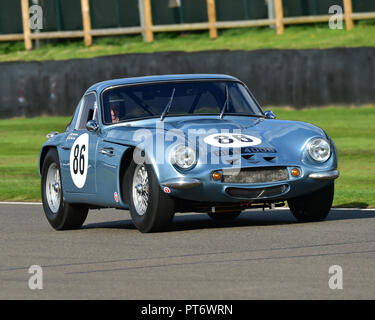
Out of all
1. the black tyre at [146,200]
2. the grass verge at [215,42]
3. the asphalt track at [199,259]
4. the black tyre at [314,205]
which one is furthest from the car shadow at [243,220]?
the grass verge at [215,42]

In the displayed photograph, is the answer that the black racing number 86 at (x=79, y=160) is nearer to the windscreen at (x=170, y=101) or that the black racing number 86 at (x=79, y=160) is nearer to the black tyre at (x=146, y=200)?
the windscreen at (x=170, y=101)

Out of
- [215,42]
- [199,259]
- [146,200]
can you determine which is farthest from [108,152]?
[215,42]

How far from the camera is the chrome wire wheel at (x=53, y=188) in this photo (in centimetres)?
1127

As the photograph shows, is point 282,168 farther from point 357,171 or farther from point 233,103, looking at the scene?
point 357,171

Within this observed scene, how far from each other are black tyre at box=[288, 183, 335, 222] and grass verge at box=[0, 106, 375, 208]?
183 cm

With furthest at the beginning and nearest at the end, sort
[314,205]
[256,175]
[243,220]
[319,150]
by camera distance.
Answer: [243,220], [314,205], [319,150], [256,175]

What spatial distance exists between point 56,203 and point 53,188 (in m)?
0.20

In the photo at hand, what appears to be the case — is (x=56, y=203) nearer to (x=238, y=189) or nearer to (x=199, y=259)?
(x=238, y=189)

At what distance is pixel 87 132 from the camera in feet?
35.7

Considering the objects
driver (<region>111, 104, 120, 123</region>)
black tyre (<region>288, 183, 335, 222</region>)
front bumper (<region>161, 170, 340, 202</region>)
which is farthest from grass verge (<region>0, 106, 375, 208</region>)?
driver (<region>111, 104, 120, 123</region>)

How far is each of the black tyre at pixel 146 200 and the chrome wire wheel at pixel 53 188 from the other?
1560 mm

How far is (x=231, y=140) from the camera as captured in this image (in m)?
9.52

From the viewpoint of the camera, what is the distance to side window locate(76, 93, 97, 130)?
11141 mm

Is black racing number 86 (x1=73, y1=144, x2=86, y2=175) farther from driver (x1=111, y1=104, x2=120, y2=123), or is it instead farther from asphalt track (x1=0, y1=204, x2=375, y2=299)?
asphalt track (x1=0, y1=204, x2=375, y2=299)
